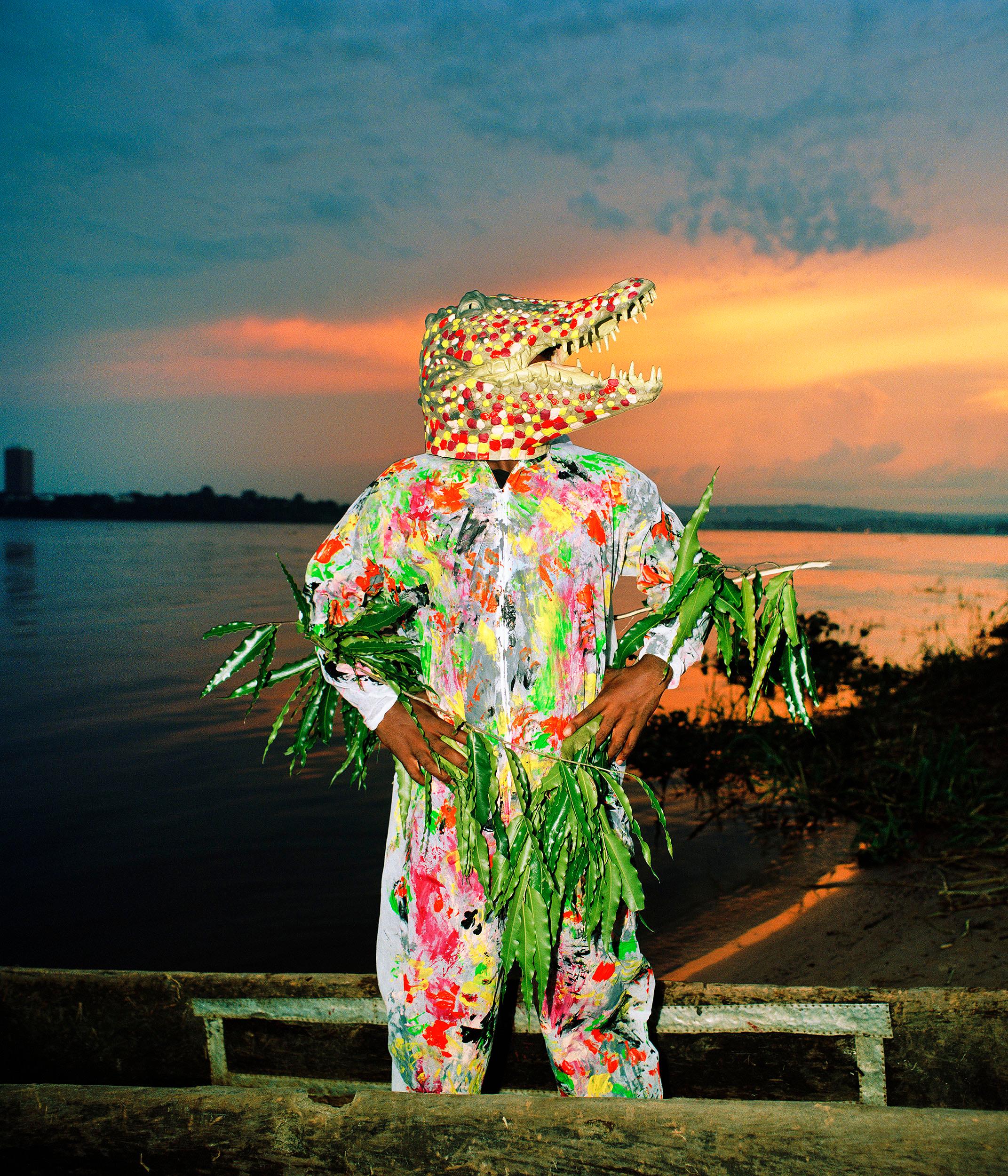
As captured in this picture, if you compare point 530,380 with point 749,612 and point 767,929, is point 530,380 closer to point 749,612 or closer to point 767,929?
point 749,612

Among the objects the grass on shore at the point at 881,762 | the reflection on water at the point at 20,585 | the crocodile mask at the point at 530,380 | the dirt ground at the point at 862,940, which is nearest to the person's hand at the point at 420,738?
the crocodile mask at the point at 530,380

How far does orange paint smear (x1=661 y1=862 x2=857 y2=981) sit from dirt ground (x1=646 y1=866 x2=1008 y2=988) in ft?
0.11

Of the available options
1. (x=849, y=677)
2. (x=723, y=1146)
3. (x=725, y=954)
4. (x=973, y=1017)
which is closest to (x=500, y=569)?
(x=723, y=1146)

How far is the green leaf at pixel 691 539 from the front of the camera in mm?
1984

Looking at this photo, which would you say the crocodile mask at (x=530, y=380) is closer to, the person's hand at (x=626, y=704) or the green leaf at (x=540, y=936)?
the person's hand at (x=626, y=704)

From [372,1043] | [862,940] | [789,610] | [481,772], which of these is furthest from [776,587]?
[862,940]

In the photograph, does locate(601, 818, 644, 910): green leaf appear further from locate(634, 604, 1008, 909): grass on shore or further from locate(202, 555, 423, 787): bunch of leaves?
locate(634, 604, 1008, 909): grass on shore

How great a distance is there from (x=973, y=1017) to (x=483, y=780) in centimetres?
189

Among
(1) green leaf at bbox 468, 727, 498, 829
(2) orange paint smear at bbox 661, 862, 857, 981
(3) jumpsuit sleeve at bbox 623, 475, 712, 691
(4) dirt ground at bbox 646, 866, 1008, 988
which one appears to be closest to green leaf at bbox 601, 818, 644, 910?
(1) green leaf at bbox 468, 727, 498, 829

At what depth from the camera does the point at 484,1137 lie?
149 centimetres

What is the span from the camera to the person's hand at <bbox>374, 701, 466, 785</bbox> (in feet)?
6.31

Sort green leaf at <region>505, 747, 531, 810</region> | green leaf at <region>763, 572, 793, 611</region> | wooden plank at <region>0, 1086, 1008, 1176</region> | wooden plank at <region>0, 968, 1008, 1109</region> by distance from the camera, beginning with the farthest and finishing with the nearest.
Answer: wooden plank at <region>0, 968, 1008, 1109</region> < green leaf at <region>763, 572, 793, 611</region> < green leaf at <region>505, 747, 531, 810</region> < wooden plank at <region>0, 1086, 1008, 1176</region>

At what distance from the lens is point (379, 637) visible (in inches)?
80.0

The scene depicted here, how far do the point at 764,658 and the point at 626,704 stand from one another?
361 mm
